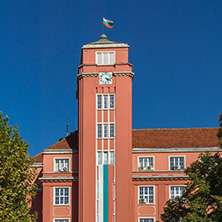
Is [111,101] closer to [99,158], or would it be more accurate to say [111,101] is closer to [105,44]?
[99,158]

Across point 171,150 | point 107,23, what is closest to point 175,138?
point 171,150

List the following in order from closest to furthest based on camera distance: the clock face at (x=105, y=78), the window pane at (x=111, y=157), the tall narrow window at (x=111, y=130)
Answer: the window pane at (x=111, y=157)
the tall narrow window at (x=111, y=130)
the clock face at (x=105, y=78)

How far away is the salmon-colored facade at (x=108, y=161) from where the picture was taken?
5903 centimetres

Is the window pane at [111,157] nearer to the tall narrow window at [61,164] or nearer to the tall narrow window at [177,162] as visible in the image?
the tall narrow window at [61,164]

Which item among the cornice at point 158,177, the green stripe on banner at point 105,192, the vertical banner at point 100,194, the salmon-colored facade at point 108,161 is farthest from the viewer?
the cornice at point 158,177

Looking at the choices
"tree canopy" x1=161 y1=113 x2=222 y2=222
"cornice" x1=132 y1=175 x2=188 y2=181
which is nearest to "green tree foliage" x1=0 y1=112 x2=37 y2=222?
"tree canopy" x1=161 y1=113 x2=222 y2=222

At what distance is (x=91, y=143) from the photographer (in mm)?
59844

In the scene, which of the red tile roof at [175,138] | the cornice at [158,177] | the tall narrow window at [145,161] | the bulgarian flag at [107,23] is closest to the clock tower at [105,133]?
the cornice at [158,177]

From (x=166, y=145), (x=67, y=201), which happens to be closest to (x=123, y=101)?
(x=166, y=145)

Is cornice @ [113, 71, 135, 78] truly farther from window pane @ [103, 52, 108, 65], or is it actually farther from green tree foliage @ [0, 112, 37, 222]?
green tree foliage @ [0, 112, 37, 222]

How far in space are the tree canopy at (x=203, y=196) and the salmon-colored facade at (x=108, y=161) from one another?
54.8 feet

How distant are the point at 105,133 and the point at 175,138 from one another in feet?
28.5

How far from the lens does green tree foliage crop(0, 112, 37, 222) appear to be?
140 feet

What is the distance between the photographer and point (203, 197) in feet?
132
